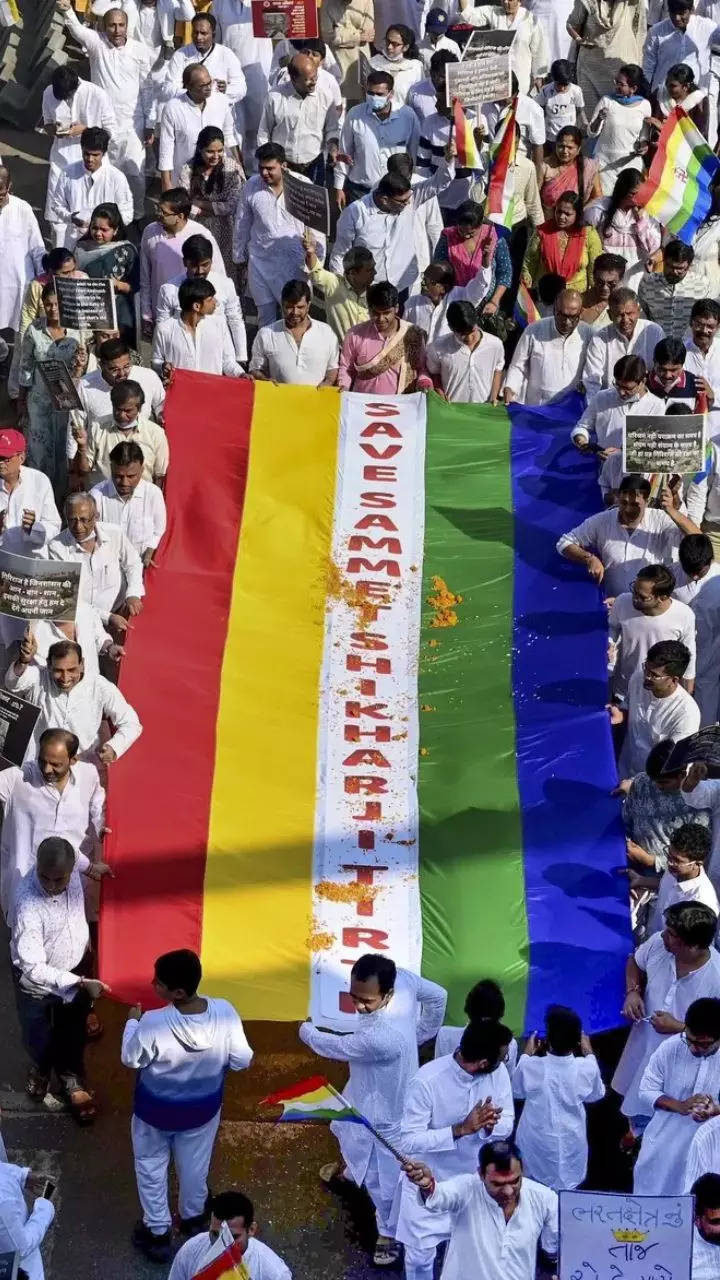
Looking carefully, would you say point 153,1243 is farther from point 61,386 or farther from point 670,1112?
point 61,386

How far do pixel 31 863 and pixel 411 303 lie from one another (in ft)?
14.4

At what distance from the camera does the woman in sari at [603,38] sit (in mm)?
14055

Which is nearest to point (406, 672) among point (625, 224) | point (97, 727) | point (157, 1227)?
point (97, 727)

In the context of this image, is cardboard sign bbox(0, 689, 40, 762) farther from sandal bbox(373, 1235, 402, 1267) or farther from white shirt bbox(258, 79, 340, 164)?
white shirt bbox(258, 79, 340, 164)

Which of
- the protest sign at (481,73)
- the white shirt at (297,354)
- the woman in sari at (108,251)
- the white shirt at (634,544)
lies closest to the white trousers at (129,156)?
the woman in sari at (108,251)

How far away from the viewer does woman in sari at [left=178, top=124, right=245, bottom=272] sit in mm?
12320

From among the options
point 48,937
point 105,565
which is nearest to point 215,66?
point 105,565

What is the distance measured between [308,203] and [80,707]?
147 inches

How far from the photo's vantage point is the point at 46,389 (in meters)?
10.6

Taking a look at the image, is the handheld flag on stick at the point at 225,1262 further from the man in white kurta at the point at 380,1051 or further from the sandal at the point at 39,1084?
the sandal at the point at 39,1084

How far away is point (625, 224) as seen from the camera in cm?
1183

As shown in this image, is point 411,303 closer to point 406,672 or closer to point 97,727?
point 406,672

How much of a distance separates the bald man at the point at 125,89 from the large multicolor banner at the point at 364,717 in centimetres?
362

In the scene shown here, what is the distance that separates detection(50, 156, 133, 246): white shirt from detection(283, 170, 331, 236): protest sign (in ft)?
5.28
